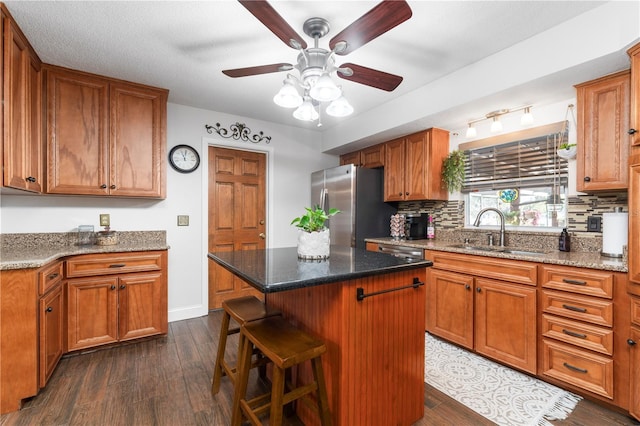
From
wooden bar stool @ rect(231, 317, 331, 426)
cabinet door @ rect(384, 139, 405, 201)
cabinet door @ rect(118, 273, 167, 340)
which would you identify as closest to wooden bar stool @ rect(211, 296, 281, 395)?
wooden bar stool @ rect(231, 317, 331, 426)

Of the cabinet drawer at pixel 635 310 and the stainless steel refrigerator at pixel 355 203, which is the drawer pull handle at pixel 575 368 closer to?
the cabinet drawer at pixel 635 310

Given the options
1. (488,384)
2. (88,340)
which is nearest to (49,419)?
(88,340)

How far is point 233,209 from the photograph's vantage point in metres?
3.75

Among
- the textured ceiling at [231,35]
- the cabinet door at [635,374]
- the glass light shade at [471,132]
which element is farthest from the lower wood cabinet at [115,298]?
the cabinet door at [635,374]

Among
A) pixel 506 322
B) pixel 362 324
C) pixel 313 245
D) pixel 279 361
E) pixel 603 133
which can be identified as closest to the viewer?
pixel 279 361

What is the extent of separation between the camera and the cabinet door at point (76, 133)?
2461mm

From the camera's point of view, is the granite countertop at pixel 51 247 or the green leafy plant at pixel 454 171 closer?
the granite countertop at pixel 51 247

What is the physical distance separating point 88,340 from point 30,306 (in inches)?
29.9

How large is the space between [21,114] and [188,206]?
5.18 ft

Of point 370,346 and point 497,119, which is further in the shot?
point 497,119

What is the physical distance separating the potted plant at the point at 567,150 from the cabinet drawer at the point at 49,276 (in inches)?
154

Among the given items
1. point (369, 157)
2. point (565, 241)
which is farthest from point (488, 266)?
point (369, 157)

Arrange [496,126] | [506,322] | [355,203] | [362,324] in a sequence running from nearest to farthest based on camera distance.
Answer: [362,324], [506,322], [496,126], [355,203]

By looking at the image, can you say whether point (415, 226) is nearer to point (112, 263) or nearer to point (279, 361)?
point (279, 361)
